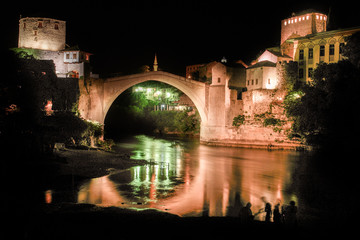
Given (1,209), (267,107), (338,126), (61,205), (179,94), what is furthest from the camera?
(179,94)

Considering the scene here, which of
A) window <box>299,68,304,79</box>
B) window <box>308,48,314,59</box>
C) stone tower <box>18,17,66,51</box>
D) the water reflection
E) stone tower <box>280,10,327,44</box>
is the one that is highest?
stone tower <box>280,10,327,44</box>

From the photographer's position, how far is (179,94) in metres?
47.1

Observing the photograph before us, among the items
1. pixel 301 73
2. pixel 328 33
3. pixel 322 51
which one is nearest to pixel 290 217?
pixel 322 51

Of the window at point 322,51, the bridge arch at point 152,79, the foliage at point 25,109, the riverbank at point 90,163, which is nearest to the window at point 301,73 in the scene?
the window at point 322,51

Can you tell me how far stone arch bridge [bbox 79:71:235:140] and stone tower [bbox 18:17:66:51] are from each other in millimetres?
7588

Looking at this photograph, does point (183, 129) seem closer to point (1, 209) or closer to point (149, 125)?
point (149, 125)

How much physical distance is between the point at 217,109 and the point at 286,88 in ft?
21.5

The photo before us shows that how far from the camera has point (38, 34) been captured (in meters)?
31.5

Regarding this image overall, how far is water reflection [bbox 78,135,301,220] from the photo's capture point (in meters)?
11.6

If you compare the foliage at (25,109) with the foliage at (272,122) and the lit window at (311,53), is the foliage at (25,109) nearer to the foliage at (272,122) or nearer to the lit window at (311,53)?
the foliage at (272,122)

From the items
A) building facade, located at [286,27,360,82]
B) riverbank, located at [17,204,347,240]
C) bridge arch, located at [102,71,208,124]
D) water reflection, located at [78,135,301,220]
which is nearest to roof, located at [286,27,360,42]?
building facade, located at [286,27,360,82]

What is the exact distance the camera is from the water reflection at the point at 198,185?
38.1 feet

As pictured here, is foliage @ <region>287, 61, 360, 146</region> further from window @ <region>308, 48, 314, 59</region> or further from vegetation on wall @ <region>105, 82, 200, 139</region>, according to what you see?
vegetation on wall @ <region>105, 82, 200, 139</region>

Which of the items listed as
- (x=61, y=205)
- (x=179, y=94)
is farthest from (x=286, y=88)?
(x=61, y=205)
